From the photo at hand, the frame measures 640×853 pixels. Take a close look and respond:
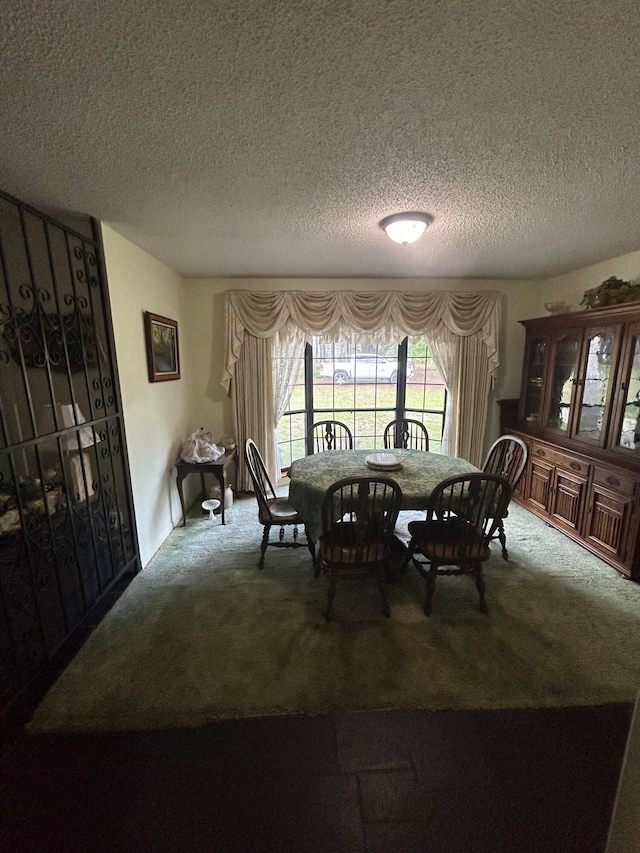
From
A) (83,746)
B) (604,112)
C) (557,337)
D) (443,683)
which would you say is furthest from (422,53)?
(557,337)

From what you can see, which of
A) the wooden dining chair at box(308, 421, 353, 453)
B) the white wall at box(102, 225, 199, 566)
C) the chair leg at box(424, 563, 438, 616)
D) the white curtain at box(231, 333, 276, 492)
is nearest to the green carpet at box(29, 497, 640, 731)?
the chair leg at box(424, 563, 438, 616)

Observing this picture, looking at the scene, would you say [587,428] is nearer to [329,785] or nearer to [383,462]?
[383,462]

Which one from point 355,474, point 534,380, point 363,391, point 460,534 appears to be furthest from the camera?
point 363,391

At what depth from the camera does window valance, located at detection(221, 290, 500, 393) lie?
11.5ft

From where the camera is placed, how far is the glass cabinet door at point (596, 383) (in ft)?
8.73

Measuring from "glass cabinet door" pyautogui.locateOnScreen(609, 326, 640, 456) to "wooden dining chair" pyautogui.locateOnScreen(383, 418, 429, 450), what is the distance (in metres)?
1.46

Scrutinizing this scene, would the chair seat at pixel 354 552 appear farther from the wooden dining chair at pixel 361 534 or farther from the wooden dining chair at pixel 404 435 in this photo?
the wooden dining chair at pixel 404 435

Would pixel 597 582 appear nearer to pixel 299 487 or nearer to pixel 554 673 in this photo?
pixel 554 673

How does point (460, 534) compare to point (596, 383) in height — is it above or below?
below

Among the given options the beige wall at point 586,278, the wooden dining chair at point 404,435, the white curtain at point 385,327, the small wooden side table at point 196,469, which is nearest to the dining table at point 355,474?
the wooden dining chair at point 404,435

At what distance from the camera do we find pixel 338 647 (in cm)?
181

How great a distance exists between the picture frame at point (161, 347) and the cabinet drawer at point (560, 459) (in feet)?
11.5

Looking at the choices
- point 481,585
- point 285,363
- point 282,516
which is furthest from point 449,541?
point 285,363

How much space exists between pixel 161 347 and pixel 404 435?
8.03 ft
